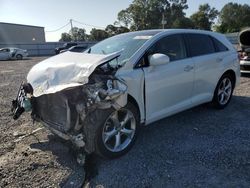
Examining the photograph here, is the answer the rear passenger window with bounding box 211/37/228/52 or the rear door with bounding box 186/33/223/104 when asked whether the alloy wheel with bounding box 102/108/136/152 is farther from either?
the rear passenger window with bounding box 211/37/228/52

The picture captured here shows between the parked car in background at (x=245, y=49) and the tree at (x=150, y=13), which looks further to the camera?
the tree at (x=150, y=13)

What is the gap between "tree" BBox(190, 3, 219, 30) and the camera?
3024 inches

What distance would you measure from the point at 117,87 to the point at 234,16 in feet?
292

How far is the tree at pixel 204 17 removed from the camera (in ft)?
252

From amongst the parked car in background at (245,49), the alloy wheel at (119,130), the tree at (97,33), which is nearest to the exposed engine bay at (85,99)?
the alloy wheel at (119,130)

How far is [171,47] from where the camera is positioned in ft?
15.4

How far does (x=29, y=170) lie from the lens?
3.63m

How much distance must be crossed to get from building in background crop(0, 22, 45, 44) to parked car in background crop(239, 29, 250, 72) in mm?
46232

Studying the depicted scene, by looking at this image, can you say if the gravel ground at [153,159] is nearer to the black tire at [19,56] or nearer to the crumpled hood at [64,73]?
the crumpled hood at [64,73]

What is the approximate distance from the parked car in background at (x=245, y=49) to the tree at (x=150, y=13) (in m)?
68.5

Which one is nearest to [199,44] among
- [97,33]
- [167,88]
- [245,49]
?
[167,88]

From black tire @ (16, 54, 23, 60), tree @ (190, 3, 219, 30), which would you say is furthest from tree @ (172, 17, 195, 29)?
black tire @ (16, 54, 23, 60)

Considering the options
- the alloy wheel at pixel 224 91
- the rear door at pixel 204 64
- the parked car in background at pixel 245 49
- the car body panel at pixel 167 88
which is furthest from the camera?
the parked car in background at pixel 245 49

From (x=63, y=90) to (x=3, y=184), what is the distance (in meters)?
1.33
